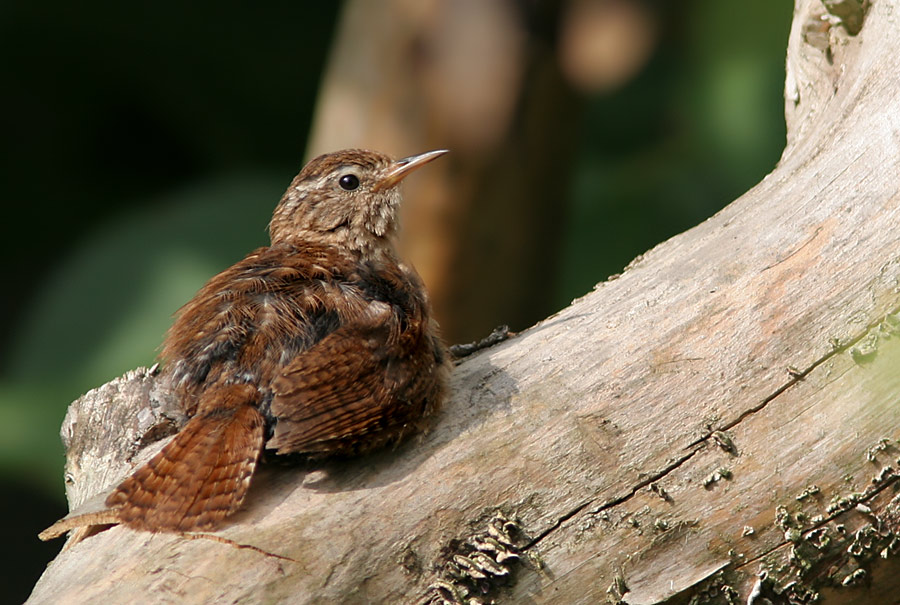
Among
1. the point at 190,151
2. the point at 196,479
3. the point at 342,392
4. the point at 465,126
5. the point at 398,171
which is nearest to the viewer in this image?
the point at 196,479

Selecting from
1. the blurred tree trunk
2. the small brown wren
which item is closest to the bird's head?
the small brown wren

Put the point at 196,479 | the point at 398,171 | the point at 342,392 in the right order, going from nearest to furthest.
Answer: the point at 196,479 < the point at 342,392 < the point at 398,171

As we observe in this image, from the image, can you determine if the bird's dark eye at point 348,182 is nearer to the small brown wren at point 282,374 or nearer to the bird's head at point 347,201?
the bird's head at point 347,201

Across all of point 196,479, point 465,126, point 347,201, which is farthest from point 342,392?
point 465,126

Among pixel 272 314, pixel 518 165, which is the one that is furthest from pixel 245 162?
pixel 272 314

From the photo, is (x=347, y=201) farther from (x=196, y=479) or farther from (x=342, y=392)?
(x=196, y=479)

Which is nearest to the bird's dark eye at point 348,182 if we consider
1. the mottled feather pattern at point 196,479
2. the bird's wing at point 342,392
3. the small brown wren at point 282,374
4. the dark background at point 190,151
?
the small brown wren at point 282,374
